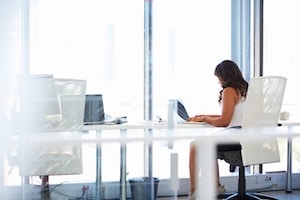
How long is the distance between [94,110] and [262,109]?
4.05ft

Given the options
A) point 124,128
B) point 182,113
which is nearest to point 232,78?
point 182,113

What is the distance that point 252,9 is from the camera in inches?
163

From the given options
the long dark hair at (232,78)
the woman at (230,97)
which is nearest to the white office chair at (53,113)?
the woman at (230,97)

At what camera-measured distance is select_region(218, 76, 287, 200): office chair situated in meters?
3.16

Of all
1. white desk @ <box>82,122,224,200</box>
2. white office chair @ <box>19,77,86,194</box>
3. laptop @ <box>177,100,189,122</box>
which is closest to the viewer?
white office chair @ <box>19,77,86,194</box>

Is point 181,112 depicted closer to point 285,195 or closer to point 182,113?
point 182,113

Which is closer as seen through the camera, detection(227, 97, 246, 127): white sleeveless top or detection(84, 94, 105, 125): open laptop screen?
detection(84, 94, 105, 125): open laptop screen

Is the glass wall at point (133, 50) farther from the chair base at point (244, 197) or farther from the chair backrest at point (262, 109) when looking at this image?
the chair backrest at point (262, 109)

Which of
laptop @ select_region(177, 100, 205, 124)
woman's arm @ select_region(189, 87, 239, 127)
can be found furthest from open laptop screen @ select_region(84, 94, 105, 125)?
woman's arm @ select_region(189, 87, 239, 127)

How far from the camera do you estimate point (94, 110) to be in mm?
3264

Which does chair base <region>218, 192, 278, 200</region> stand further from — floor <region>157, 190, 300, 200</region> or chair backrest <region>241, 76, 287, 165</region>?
chair backrest <region>241, 76, 287, 165</region>

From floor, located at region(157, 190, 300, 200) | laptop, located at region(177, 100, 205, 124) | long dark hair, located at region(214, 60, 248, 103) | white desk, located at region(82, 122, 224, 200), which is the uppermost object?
long dark hair, located at region(214, 60, 248, 103)

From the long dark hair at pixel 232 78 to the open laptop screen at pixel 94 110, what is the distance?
941 millimetres

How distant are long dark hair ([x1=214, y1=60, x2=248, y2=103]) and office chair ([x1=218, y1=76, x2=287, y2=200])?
0.44 feet
